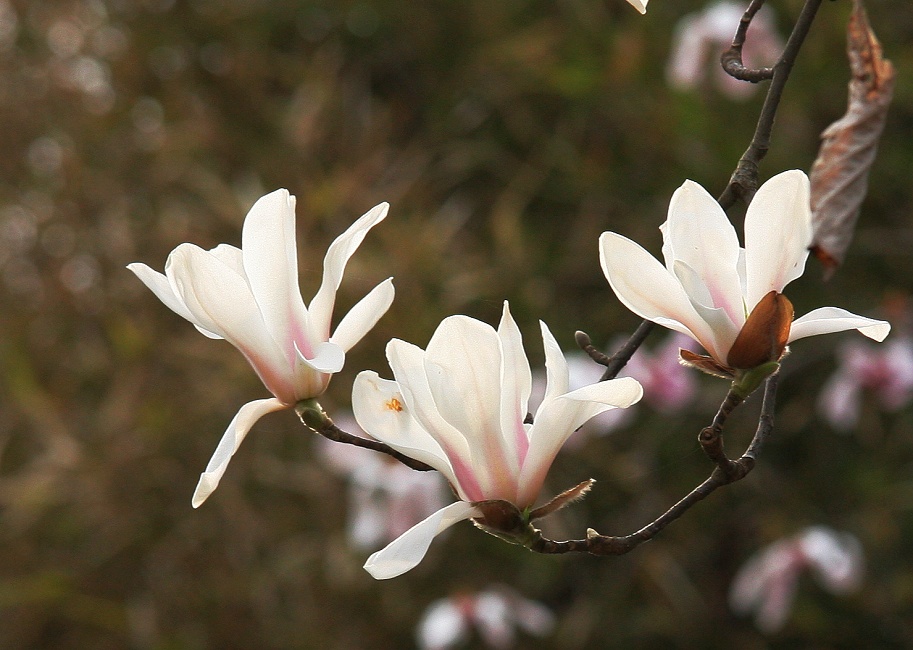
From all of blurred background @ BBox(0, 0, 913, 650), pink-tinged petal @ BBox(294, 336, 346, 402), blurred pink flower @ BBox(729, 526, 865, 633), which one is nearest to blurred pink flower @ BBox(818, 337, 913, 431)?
blurred background @ BBox(0, 0, 913, 650)

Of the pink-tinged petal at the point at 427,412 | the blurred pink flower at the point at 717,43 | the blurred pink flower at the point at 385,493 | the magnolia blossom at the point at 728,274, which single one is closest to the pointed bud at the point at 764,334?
the magnolia blossom at the point at 728,274

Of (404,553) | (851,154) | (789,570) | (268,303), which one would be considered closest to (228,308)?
(268,303)

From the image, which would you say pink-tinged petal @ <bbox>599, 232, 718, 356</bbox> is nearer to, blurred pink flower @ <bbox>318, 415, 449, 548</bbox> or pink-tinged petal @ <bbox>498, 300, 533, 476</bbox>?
pink-tinged petal @ <bbox>498, 300, 533, 476</bbox>

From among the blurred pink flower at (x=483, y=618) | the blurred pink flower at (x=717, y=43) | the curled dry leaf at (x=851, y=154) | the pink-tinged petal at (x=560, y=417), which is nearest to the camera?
the pink-tinged petal at (x=560, y=417)

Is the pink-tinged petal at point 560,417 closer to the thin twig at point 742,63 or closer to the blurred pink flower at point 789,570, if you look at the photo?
the thin twig at point 742,63

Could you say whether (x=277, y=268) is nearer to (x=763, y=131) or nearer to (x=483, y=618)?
(x=763, y=131)
